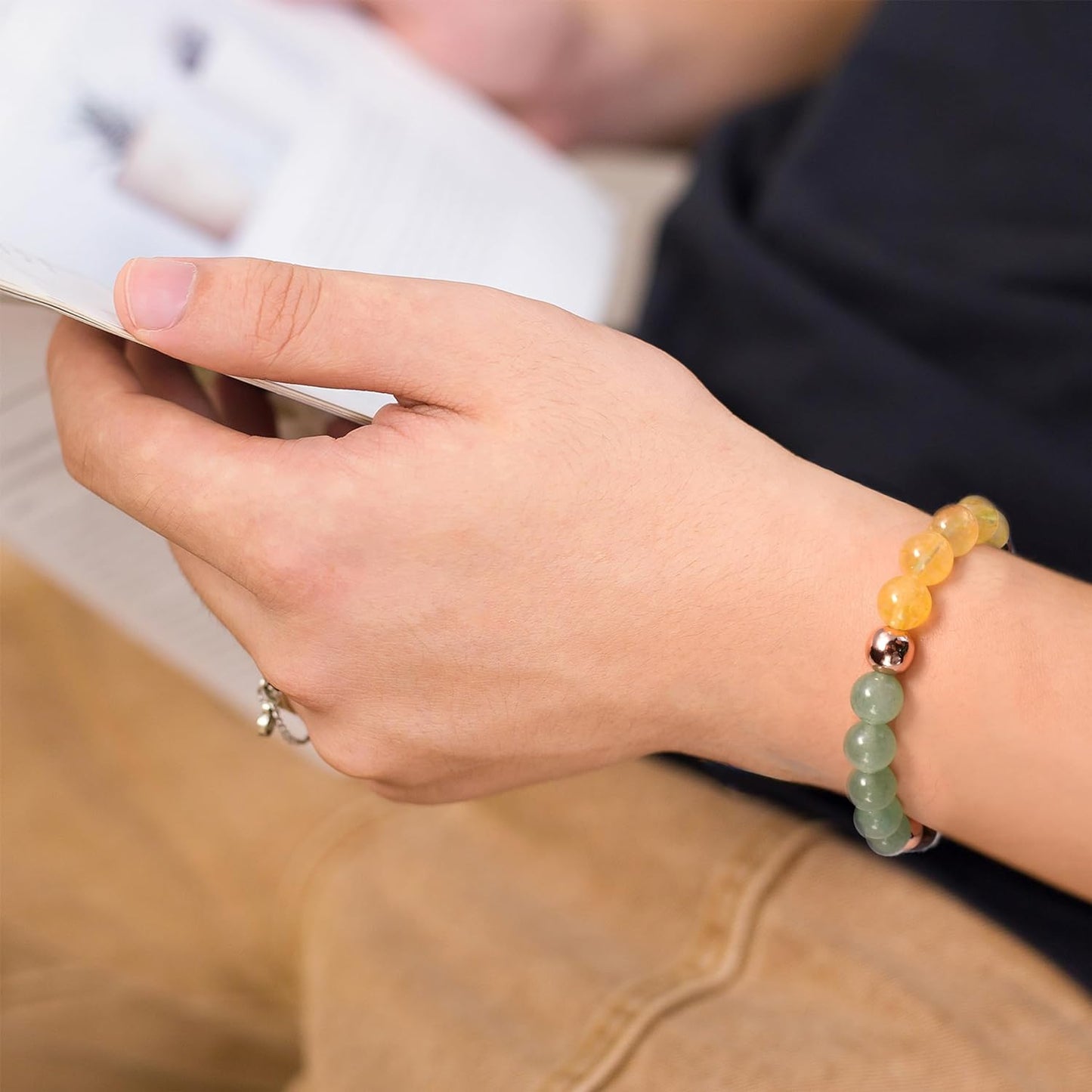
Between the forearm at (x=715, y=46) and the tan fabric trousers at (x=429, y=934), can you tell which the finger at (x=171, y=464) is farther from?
the forearm at (x=715, y=46)

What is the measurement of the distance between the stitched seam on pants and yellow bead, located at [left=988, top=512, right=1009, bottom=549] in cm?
24

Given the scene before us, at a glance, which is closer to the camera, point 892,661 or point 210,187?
point 892,661

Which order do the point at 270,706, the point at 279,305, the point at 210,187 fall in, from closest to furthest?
the point at 279,305, the point at 270,706, the point at 210,187

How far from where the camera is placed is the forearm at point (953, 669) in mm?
495

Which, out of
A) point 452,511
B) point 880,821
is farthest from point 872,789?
point 452,511

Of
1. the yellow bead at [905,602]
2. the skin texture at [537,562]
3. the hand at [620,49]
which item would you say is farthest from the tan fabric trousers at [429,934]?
the hand at [620,49]

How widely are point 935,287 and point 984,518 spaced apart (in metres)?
0.26

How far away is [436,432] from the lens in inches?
17.8

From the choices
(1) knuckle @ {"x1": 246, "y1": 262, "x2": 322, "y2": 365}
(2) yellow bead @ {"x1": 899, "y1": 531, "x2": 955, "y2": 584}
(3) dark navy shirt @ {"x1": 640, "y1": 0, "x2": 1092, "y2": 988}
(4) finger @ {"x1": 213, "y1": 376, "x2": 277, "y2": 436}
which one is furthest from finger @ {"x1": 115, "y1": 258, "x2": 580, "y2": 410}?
(3) dark navy shirt @ {"x1": 640, "y1": 0, "x2": 1092, "y2": 988}

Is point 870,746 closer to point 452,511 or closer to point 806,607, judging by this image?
point 806,607

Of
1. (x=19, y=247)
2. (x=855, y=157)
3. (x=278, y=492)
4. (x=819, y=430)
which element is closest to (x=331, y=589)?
(x=278, y=492)

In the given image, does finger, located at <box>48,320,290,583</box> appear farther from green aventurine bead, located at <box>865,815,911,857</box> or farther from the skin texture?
green aventurine bead, located at <box>865,815,911,857</box>

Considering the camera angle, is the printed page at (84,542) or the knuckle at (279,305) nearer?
the knuckle at (279,305)

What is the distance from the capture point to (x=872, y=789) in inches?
19.6
